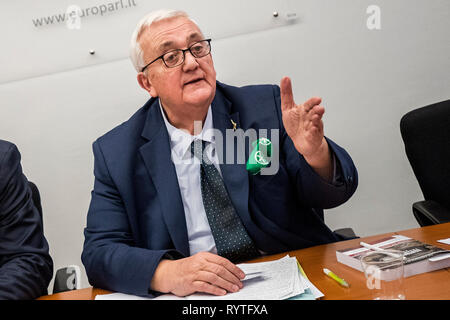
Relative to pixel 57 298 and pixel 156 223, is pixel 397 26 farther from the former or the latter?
pixel 57 298

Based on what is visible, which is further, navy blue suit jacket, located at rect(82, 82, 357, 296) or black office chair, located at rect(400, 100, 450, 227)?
black office chair, located at rect(400, 100, 450, 227)

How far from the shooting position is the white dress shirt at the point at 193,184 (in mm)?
1647

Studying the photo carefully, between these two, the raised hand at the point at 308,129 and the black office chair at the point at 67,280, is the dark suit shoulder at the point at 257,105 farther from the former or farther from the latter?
the black office chair at the point at 67,280

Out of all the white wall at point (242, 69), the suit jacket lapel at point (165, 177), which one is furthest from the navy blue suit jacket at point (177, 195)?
the white wall at point (242, 69)

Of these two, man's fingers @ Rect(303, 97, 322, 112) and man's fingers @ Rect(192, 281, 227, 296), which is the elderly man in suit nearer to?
man's fingers @ Rect(303, 97, 322, 112)

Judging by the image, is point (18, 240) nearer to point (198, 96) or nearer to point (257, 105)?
point (198, 96)

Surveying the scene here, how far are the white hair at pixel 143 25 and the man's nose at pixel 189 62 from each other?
0.64 ft

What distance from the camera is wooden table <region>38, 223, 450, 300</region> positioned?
1032mm

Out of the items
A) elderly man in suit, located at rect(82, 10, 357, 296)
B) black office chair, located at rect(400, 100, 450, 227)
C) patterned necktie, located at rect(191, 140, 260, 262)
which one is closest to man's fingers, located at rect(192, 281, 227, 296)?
elderly man in suit, located at rect(82, 10, 357, 296)

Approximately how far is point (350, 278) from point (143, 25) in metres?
1.30

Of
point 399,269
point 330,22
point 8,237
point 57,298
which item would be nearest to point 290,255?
point 399,269

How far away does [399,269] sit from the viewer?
101 cm

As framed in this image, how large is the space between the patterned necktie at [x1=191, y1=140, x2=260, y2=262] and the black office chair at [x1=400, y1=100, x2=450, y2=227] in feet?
2.84
